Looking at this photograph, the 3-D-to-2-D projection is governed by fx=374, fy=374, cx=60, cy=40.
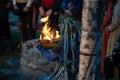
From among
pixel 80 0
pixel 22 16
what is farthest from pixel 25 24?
pixel 80 0

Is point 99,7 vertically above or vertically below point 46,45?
above

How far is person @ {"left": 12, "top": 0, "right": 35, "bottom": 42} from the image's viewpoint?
861 centimetres

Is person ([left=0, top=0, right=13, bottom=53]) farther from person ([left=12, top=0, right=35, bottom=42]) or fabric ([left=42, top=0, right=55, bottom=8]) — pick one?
fabric ([left=42, top=0, right=55, bottom=8])

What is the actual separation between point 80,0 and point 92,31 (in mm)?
2889

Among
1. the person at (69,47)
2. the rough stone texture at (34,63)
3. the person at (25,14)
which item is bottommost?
the rough stone texture at (34,63)

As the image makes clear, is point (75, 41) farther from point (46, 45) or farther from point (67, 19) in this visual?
point (46, 45)

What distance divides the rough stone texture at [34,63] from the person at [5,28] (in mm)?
1704

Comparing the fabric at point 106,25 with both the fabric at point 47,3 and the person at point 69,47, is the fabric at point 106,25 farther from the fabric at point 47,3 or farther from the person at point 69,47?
the fabric at point 47,3

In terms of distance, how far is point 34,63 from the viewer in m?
7.17

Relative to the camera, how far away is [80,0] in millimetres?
5930

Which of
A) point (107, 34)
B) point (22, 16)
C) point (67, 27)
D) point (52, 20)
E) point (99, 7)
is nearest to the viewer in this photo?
point (99, 7)

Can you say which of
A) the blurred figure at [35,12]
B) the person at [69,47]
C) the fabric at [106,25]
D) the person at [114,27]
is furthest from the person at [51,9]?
the person at [69,47]

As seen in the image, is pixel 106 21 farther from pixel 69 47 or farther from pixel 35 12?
pixel 35 12

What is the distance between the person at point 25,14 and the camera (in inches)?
339
